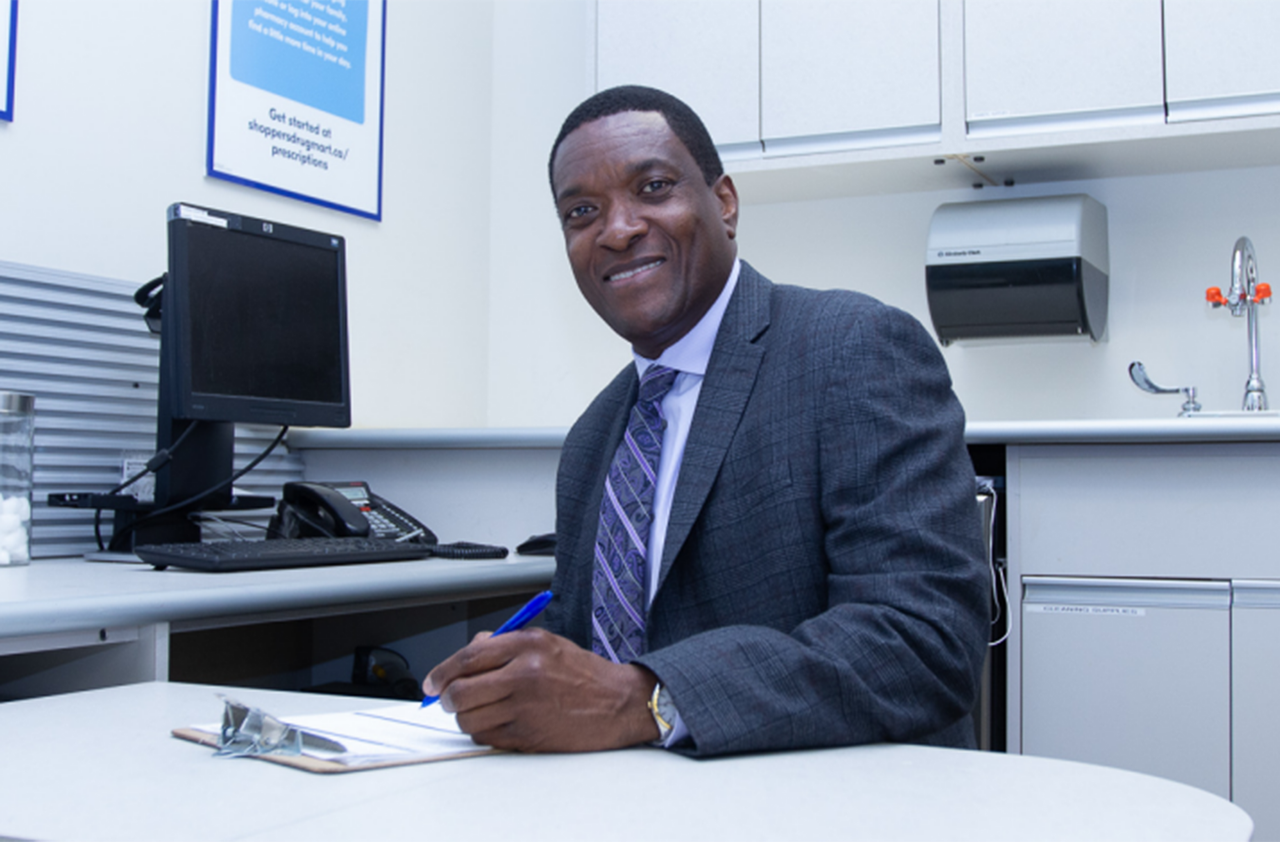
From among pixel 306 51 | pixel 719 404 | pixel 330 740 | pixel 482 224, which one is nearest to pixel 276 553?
pixel 719 404

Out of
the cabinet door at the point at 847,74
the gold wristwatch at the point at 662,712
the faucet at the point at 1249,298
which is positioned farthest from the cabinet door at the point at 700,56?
the gold wristwatch at the point at 662,712

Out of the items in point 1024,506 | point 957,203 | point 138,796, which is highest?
point 957,203

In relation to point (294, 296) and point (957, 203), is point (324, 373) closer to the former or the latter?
point (294, 296)

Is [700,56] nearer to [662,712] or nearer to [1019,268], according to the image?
[1019,268]

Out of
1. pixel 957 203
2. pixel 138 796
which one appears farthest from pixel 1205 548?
pixel 138 796

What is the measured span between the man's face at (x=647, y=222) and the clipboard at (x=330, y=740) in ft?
1.83

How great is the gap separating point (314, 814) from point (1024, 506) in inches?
60.9

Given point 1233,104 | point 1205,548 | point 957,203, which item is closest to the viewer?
point 1205,548

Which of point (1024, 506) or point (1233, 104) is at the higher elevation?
point (1233, 104)

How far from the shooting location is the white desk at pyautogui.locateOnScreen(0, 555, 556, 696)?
3.50 feet

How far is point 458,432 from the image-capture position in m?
2.09

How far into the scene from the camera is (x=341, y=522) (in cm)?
184

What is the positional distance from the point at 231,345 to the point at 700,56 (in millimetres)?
1490

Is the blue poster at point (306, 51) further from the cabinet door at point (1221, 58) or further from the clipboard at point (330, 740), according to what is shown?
the clipboard at point (330, 740)
